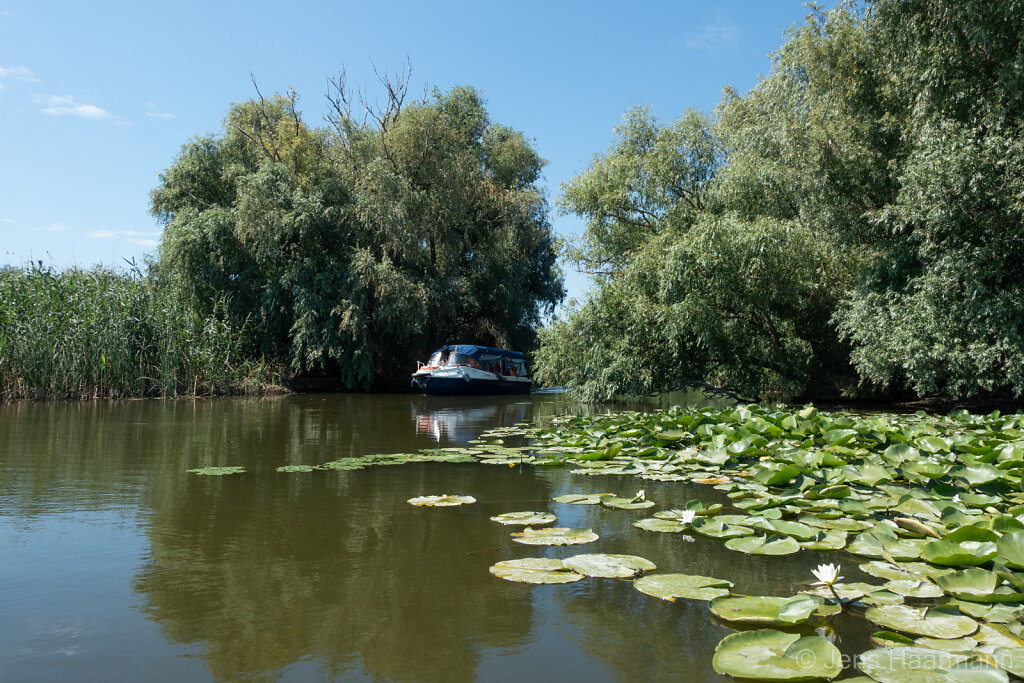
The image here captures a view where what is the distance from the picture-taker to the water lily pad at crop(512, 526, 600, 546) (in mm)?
3258

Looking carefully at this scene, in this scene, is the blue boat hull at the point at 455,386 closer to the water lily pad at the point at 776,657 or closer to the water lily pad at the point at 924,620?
the water lily pad at the point at 924,620

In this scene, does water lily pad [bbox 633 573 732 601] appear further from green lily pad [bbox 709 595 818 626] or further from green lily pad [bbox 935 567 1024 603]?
green lily pad [bbox 935 567 1024 603]

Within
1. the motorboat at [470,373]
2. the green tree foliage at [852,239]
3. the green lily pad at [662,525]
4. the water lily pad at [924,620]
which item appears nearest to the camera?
the water lily pad at [924,620]

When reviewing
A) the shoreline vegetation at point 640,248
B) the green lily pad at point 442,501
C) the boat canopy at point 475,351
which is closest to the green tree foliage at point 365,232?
the shoreline vegetation at point 640,248

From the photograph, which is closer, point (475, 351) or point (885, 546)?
point (885, 546)

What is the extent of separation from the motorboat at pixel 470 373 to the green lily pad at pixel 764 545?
16467 mm

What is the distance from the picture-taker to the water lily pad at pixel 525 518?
3662 mm

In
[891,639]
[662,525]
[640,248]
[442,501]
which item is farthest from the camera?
[640,248]

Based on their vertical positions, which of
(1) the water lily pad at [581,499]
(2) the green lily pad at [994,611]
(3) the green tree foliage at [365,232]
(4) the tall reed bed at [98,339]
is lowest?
(2) the green lily pad at [994,611]

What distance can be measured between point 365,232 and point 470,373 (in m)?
6.59

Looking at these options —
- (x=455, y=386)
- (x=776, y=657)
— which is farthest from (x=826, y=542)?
(x=455, y=386)

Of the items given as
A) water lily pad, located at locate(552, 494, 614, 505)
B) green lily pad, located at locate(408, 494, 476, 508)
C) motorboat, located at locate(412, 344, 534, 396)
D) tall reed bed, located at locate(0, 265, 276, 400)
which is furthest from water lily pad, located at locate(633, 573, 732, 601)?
motorboat, located at locate(412, 344, 534, 396)

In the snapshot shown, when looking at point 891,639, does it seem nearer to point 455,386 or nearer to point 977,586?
point 977,586

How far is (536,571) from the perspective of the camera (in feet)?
9.23
